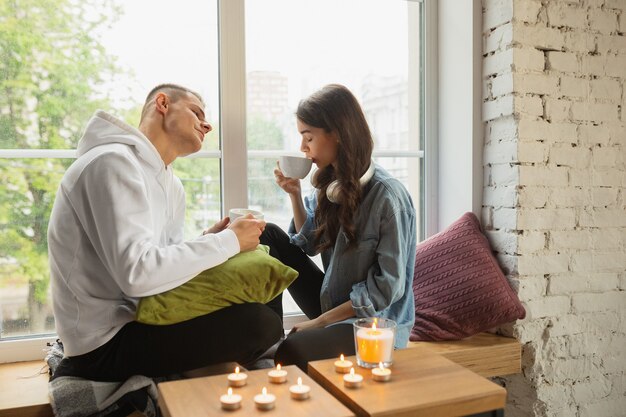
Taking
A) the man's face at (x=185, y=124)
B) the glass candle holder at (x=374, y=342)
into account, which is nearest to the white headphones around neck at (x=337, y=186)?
the man's face at (x=185, y=124)

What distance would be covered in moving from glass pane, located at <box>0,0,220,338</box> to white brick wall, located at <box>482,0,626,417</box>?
1215mm

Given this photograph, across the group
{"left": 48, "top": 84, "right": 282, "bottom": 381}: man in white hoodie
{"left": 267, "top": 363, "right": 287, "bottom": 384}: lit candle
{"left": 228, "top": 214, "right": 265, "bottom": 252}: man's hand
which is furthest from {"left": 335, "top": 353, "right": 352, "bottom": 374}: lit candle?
{"left": 228, "top": 214, "right": 265, "bottom": 252}: man's hand

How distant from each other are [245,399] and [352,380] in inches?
9.7

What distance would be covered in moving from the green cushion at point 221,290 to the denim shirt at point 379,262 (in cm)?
34

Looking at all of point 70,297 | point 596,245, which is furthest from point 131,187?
point 596,245

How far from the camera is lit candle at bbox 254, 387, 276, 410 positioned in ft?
3.91

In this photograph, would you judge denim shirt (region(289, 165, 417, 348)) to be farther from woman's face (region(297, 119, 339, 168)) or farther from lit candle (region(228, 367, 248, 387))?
lit candle (region(228, 367, 248, 387))

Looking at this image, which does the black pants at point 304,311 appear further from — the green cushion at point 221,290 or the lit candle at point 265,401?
the lit candle at point 265,401

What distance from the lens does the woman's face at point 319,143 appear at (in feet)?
6.30

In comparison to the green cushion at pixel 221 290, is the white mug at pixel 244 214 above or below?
above

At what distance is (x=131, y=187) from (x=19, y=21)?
0.89m

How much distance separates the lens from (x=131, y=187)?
55.5 inches

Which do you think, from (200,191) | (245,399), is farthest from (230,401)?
(200,191)

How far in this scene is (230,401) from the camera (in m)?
1.19
